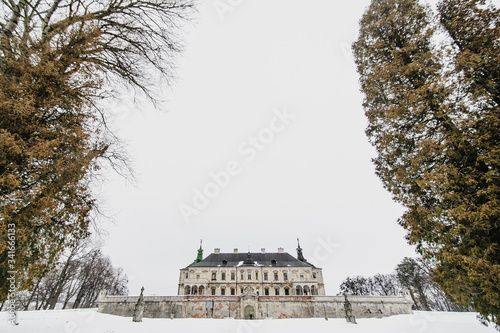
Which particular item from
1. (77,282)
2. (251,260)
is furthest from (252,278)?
(77,282)

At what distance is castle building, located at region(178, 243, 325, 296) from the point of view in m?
35.8

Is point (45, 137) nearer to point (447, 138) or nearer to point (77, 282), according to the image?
point (447, 138)

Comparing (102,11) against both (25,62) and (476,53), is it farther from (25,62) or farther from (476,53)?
(476,53)

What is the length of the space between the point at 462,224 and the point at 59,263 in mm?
8629

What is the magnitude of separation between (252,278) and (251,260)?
3.16 metres

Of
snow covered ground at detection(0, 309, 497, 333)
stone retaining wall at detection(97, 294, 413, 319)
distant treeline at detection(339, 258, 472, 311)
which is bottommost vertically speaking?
snow covered ground at detection(0, 309, 497, 333)

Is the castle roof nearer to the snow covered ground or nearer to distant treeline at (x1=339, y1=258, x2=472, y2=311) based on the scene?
distant treeline at (x1=339, y1=258, x2=472, y2=311)

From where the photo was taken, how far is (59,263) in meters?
5.10

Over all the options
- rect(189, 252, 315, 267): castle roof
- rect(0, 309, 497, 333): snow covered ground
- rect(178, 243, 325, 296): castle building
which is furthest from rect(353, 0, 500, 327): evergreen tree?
rect(189, 252, 315, 267): castle roof

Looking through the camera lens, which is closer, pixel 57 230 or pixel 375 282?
pixel 57 230

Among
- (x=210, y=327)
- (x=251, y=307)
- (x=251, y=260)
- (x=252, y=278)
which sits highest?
(x=251, y=260)

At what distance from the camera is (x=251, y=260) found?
129 feet

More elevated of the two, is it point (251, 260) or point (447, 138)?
point (251, 260)

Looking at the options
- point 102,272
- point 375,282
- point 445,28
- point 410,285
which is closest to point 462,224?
point 445,28
